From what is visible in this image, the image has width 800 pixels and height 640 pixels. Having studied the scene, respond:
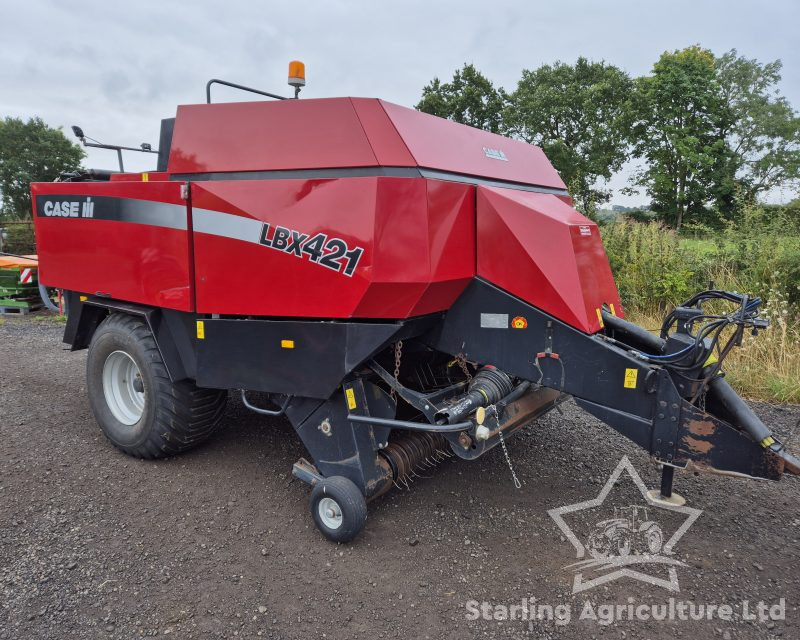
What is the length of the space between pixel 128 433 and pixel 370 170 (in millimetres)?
2498

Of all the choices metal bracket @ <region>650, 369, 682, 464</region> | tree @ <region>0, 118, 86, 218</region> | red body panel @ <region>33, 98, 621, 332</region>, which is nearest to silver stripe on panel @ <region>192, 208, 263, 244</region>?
red body panel @ <region>33, 98, 621, 332</region>

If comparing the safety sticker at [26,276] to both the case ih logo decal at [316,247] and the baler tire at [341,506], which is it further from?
the baler tire at [341,506]

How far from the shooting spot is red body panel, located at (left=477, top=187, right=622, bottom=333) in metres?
2.59

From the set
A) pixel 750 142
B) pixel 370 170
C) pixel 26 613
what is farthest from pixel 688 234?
pixel 750 142

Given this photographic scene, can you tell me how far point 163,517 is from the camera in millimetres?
3023

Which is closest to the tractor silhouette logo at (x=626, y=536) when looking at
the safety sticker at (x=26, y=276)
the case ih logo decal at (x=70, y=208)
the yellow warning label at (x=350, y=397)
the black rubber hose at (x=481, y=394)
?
the black rubber hose at (x=481, y=394)

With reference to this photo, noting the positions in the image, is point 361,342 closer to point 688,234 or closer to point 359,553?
point 359,553

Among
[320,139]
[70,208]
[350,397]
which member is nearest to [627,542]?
[350,397]

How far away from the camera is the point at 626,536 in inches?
112

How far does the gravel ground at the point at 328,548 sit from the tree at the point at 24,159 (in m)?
30.8

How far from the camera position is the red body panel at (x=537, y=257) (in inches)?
102

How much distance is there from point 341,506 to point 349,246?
4.17 feet

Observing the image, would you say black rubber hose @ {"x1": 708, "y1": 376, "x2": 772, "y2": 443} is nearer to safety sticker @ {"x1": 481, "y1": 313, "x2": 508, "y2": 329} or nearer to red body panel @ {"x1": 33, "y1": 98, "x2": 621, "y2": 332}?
red body panel @ {"x1": 33, "y1": 98, "x2": 621, "y2": 332}

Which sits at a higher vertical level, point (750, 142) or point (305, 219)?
point (750, 142)
